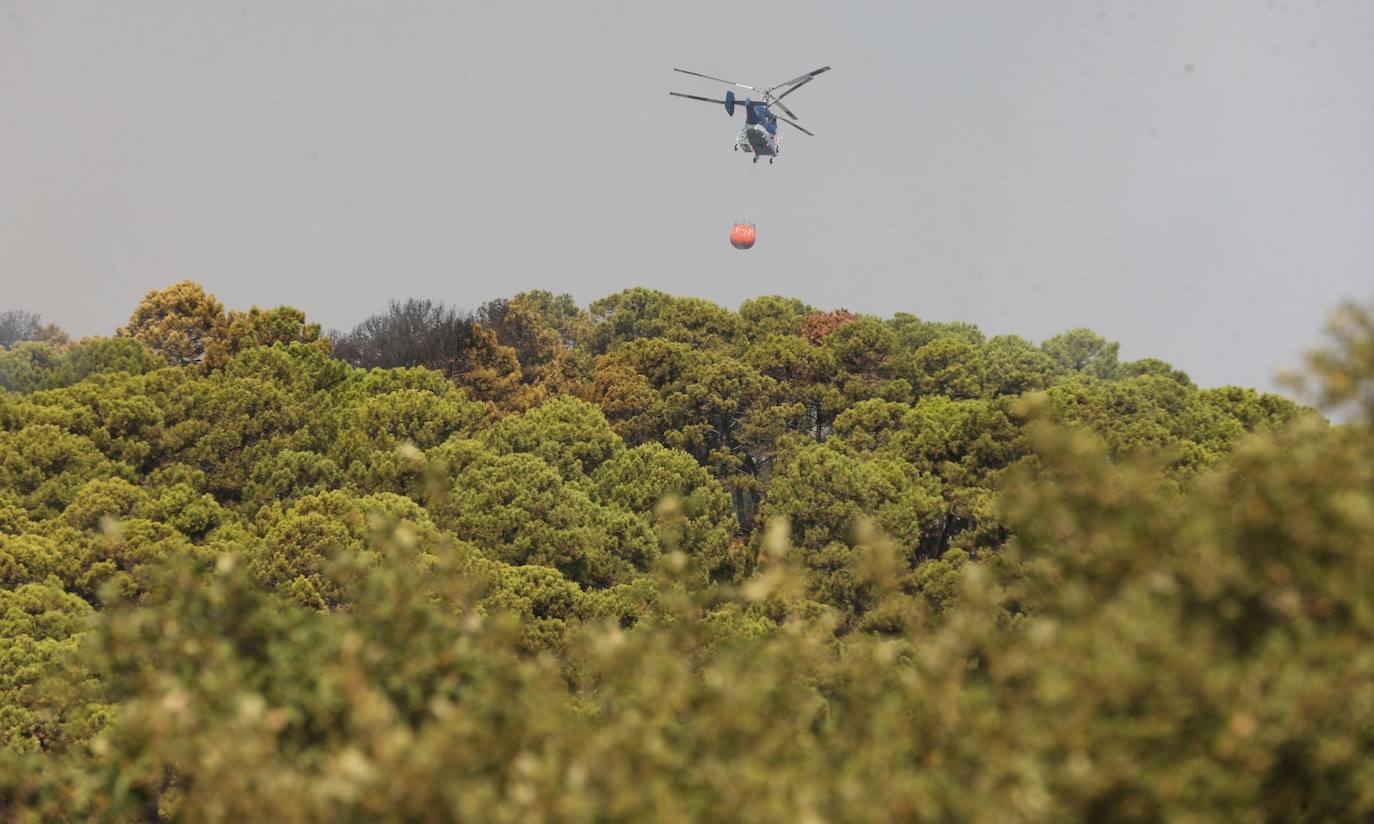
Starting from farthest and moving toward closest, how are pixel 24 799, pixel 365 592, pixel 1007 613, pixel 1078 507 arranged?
pixel 1007 613 → pixel 24 799 → pixel 365 592 → pixel 1078 507

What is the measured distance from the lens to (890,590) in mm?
14414

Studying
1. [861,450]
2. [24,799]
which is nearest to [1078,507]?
[24,799]

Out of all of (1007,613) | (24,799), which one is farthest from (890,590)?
(1007,613)

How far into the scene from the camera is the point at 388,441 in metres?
70.3

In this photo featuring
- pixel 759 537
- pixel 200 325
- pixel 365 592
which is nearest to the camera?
pixel 365 592

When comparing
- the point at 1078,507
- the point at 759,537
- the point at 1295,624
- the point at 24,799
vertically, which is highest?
the point at 759,537

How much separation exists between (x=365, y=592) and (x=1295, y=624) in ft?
22.6

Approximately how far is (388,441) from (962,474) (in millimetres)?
22753

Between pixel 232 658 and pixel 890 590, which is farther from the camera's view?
pixel 890 590

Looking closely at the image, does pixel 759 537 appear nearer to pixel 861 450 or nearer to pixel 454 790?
pixel 861 450

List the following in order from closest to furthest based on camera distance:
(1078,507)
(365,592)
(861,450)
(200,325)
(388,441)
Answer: (1078,507)
(365,592)
(388,441)
(861,450)
(200,325)

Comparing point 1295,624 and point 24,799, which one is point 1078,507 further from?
point 24,799

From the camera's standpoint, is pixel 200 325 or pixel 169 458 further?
pixel 200 325

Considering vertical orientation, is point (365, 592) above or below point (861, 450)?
below
